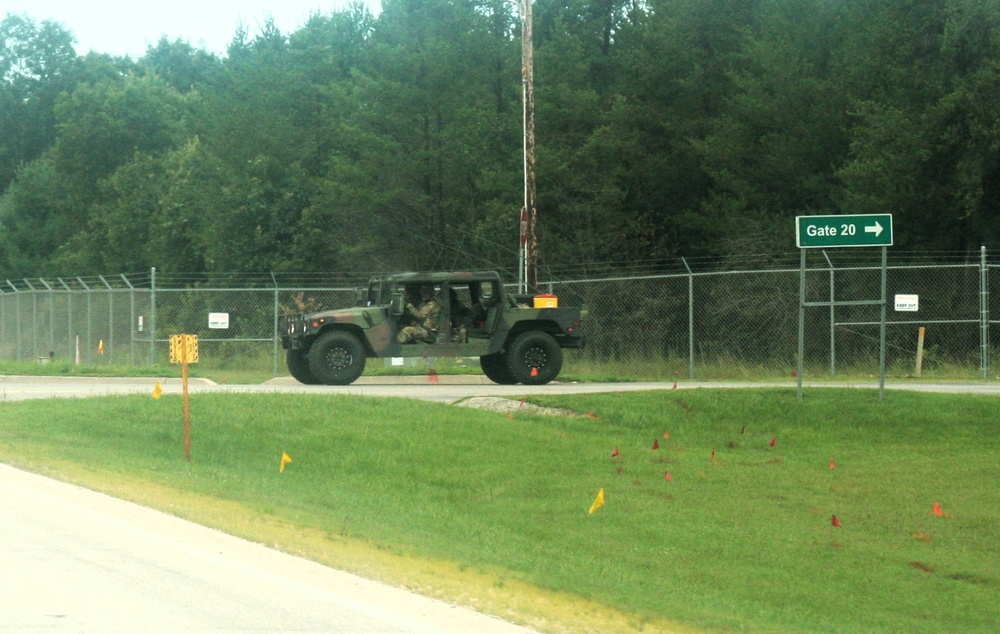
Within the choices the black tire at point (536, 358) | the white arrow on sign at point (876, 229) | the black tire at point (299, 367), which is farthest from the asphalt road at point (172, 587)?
the black tire at point (536, 358)

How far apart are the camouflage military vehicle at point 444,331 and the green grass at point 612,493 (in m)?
4.73

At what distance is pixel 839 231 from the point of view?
717 inches

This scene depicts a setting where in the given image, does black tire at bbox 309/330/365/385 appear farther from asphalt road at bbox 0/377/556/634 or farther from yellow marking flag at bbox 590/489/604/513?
asphalt road at bbox 0/377/556/634

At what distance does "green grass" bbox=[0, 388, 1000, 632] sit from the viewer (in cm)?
873

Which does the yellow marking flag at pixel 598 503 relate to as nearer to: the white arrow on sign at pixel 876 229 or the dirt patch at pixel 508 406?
the dirt patch at pixel 508 406

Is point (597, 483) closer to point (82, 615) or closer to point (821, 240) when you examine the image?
point (821, 240)

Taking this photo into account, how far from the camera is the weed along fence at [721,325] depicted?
28641 mm

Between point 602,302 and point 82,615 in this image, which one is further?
point 602,302

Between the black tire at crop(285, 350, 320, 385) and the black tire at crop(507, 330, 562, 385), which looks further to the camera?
the black tire at crop(507, 330, 562, 385)

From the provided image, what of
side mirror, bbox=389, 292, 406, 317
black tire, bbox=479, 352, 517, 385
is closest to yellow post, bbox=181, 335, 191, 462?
side mirror, bbox=389, 292, 406, 317

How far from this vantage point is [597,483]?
544 inches

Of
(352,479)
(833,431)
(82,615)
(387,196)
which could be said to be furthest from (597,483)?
(387,196)

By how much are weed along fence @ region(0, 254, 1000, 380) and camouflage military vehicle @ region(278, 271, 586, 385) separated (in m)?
3.75

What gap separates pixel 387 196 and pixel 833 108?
16.1 metres
